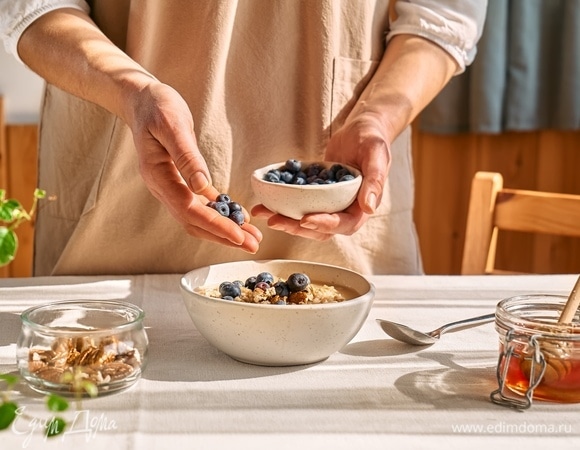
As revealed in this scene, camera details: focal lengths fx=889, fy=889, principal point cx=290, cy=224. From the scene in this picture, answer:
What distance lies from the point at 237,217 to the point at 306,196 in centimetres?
11

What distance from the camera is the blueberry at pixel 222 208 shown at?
48.3 inches

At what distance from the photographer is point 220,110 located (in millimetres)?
1512

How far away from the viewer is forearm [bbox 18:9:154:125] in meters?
1.37

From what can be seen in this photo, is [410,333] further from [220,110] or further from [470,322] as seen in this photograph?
[220,110]

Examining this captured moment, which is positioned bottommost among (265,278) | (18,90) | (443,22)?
(265,278)

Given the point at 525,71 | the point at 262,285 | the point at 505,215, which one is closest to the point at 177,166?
the point at 262,285

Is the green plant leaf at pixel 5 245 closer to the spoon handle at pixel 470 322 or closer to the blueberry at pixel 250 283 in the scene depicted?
the blueberry at pixel 250 283

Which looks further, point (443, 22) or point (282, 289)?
point (443, 22)

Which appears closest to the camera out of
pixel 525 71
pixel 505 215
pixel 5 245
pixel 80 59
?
pixel 5 245

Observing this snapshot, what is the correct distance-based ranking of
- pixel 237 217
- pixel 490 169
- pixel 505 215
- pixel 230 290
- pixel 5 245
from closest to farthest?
pixel 5 245 < pixel 230 290 < pixel 237 217 < pixel 505 215 < pixel 490 169

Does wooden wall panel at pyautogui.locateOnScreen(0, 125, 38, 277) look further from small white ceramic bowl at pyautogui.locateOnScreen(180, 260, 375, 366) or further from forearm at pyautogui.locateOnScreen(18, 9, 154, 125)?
small white ceramic bowl at pyautogui.locateOnScreen(180, 260, 375, 366)

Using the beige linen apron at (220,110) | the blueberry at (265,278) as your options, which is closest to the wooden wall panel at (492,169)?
the beige linen apron at (220,110)

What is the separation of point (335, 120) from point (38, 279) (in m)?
0.57

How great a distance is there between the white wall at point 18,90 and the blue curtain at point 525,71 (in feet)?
4.72
